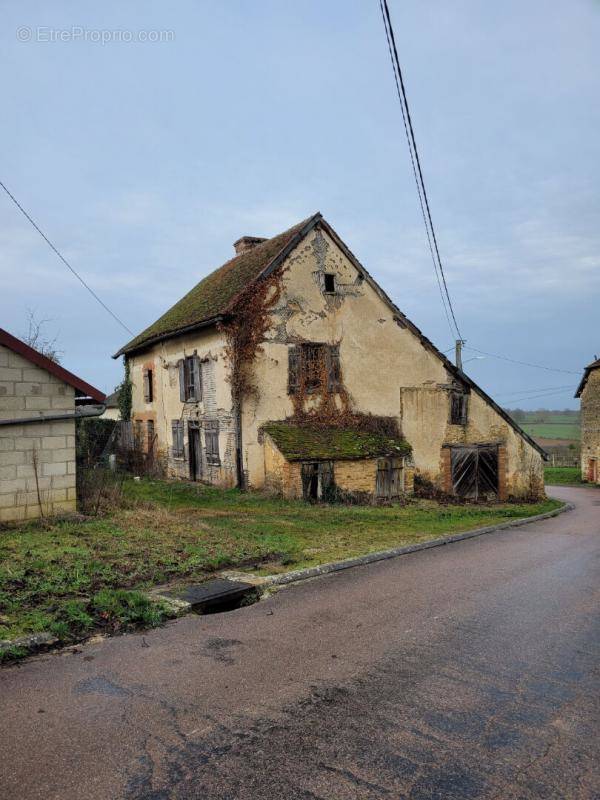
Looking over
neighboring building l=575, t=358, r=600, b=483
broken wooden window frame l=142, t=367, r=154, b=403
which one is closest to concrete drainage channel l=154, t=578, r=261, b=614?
broken wooden window frame l=142, t=367, r=154, b=403

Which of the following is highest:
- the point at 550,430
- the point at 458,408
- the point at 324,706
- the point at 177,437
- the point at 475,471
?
the point at 458,408

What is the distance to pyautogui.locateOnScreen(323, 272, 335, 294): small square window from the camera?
22234 millimetres

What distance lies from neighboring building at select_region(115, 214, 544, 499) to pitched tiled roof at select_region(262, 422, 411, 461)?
0.17 feet

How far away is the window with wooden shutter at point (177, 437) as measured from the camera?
78.0ft

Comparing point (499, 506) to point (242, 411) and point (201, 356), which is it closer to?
point (242, 411)

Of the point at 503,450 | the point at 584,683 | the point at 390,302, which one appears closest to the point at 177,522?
the point at 584,683

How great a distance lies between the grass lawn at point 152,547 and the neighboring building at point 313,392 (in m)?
2.67

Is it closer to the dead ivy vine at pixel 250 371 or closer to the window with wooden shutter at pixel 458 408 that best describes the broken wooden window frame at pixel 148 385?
the dead ivy vine at pixel 250 371

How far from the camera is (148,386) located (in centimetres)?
2677

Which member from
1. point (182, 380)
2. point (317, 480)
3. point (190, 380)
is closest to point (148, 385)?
point (182, 380)

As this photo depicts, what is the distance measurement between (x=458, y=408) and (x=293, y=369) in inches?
302

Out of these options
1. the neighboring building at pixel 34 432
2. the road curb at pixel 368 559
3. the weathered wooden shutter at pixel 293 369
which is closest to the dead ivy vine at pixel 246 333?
the weathered wooden shutter at pixel 293 369

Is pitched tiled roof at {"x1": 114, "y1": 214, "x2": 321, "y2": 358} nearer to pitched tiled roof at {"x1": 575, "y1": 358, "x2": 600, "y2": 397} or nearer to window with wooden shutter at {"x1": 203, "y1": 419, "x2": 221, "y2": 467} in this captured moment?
window with wooden shutter at {"x1": 203, "y1": 419, "x2": 221, "y2": 467}

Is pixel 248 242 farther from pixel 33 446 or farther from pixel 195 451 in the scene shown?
pixel 33 446
